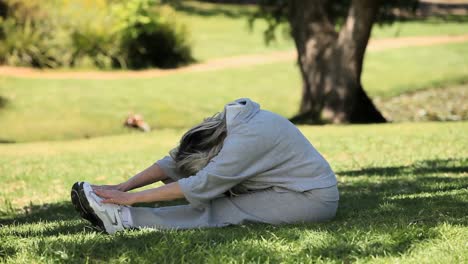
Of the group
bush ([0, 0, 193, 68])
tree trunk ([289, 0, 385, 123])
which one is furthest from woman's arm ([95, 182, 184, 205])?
bush ([0, 0, 193, 68])

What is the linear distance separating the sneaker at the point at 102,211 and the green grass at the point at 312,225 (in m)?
0.18

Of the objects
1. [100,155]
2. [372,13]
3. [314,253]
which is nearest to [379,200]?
[314,253]

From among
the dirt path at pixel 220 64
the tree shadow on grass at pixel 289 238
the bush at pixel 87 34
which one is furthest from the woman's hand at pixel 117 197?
the bush at pixel 87 34

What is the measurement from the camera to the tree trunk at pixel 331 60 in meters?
17.1

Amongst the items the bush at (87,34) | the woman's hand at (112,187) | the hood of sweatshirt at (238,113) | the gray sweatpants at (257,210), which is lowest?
the bush at (87,34)

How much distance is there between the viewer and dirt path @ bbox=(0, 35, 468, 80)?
23250 millimetres

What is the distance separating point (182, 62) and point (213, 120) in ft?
70.7

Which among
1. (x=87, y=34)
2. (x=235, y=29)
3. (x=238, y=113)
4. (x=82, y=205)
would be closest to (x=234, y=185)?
(x=238, y=113)

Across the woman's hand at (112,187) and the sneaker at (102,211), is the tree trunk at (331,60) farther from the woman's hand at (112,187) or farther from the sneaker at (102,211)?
the sneaker at (102,211)

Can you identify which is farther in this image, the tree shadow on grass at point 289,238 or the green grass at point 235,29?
the green grass at point 235,29

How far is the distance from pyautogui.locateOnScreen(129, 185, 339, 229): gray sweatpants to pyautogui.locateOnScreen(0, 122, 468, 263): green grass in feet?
0.52

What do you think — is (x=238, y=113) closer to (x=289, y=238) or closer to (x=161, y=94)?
(x=289, y=238)

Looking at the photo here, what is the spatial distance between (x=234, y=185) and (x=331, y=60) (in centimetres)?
1210

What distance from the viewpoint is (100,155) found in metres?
13.4
